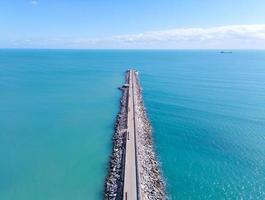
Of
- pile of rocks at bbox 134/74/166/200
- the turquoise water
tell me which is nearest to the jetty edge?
pile of rocks at bbox 134/74/166/200

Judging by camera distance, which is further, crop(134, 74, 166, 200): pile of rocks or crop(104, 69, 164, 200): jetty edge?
crop(134, 74, 166, 200): pile of rocks

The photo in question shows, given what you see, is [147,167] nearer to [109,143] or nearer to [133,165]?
[133,165]

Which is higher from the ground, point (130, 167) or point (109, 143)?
point (130, 167)

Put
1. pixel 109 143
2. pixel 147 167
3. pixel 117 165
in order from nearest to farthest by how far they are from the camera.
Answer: pixel 147 167 → pixel 117 165 → pixel 109 143

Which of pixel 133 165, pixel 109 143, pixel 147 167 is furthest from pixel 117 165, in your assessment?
pixel 109 143

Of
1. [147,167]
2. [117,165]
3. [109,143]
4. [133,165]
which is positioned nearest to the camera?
[133,165]

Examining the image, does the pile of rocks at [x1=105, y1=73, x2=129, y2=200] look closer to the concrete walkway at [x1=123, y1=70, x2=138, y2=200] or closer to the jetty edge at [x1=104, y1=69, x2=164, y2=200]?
the jetty edge at [x1=104, y1=69, x2=164, y2=200]

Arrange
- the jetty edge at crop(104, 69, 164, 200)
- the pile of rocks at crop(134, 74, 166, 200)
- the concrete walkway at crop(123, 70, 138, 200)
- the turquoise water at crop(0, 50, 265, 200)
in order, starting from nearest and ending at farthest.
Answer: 1. the concrete walkway at crop(123, 70, 138, 200)
2. the jetty edge at crop(104, 69, 164, 200)
3. the pile of rocks at crop(134, 74, 166, 200)
4. the turquoise water at crop(0, 50, 265, 200)

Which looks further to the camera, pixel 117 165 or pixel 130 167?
pixel 117 165

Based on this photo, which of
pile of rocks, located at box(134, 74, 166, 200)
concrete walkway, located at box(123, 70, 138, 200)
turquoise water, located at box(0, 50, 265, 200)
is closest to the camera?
concrete walkway, located at box(123, 70, 138, 200)
